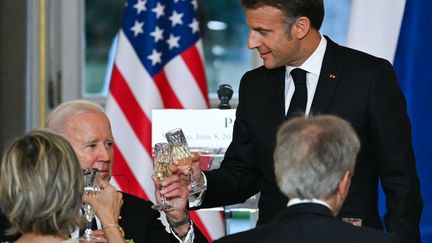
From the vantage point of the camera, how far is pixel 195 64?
6207 millimetres

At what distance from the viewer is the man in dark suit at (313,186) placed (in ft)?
9.60

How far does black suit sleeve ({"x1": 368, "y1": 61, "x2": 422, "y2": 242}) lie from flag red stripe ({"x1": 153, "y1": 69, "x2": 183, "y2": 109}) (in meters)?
2.22

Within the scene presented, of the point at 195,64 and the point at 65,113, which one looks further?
the point at 195,64

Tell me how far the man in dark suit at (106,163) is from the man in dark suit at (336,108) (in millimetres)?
229

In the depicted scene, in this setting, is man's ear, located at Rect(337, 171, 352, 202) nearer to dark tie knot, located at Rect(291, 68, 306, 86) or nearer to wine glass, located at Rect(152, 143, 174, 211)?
wine glass, located at Rect(152, 143, 174, 211)

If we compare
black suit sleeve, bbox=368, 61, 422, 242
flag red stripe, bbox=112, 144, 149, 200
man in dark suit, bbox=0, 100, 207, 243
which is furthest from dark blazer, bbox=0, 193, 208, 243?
flag red stripe, bbox=112, 144, 149, 200

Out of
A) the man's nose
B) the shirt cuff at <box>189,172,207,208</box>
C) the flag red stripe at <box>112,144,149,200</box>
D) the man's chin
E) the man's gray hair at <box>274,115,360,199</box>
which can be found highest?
the man's gray hair at <box>274,115,360,199</box>

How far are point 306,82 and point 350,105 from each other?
0.20 m

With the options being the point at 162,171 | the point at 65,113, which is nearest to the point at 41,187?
the point at 162,171

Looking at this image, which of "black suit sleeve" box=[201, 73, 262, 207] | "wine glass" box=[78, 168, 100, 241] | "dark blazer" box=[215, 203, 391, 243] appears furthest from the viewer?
"black suit sleeve" box=[201, 73, 262, 207]

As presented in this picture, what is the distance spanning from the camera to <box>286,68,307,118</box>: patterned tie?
13.8 feet

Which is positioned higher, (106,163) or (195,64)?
(195,64)

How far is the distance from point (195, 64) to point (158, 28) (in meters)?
0.29

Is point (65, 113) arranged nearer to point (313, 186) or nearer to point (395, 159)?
point (395, 159)
